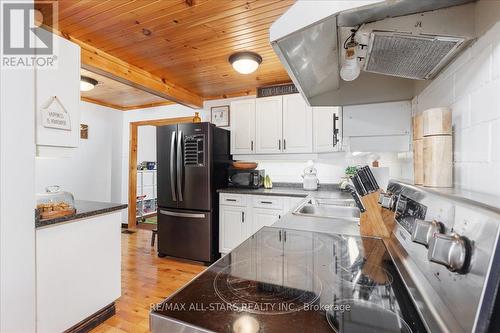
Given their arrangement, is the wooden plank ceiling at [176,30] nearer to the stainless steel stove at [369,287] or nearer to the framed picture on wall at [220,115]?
the framed picture on wall at [220,115]

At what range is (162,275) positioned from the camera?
2.67 m

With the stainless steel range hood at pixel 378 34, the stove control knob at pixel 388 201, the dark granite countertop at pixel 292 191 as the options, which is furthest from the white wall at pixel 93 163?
the stove control knob at pixel 388 201

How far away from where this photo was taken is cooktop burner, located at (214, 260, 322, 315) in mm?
533

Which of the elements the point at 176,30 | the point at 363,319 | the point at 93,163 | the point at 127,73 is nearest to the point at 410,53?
the point at 363,319

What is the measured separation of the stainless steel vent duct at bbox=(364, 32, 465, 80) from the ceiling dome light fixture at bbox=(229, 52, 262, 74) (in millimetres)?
1722

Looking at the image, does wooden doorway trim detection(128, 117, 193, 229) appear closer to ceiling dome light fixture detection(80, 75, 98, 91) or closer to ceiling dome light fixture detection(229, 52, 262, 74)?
ceiling dome light fixture detection(80, 75, 98, 91)

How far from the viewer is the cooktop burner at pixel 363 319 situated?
47cm

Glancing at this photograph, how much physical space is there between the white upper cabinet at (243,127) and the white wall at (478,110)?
2580mm

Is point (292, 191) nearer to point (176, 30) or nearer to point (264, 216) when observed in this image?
point (264, 216)

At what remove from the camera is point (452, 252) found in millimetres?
426

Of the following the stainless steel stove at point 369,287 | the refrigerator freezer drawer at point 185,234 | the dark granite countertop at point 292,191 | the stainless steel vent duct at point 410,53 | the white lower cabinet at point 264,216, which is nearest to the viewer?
the stainless steel stove at point 369,287

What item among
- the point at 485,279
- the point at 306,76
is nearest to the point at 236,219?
the point at 306,76

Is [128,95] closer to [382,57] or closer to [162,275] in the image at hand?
[162,275]

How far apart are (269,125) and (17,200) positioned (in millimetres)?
2529
